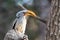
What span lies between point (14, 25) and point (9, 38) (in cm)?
7

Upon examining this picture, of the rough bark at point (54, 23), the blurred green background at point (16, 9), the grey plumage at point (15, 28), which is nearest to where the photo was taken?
the grey plumage at point (15, 28)

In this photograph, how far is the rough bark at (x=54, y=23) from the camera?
1.94 m

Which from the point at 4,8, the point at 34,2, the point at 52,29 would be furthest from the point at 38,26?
the point at 52,29

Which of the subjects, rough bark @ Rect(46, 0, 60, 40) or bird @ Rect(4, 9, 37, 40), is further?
rough bark @ Rect(46, 0, 60, 40)

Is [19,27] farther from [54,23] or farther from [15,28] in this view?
[54,23]

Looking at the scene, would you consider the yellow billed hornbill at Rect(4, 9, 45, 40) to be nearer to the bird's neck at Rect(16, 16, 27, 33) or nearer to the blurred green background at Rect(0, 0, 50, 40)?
the bird's neck at Rect(16, 16, 27, 33)

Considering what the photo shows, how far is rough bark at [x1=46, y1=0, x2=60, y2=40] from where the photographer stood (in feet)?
6.37

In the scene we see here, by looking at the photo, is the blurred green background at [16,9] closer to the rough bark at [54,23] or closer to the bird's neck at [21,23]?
the rough bark at [54,23]

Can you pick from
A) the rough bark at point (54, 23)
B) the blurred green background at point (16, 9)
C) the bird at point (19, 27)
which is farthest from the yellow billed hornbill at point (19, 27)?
the blurred green background at point (16, 9)

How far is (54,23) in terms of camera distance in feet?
6.46

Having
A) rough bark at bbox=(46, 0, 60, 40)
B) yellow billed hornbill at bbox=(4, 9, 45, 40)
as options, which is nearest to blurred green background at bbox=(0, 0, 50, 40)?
rough bark at bbox=(46, 0, 60, 40)

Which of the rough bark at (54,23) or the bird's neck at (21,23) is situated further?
the rough bark at (54,23)

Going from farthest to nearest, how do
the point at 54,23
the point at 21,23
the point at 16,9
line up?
the point at 16,9, the point at 54,23, the point at 21,23

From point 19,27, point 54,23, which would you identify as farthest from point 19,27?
point 54,23
